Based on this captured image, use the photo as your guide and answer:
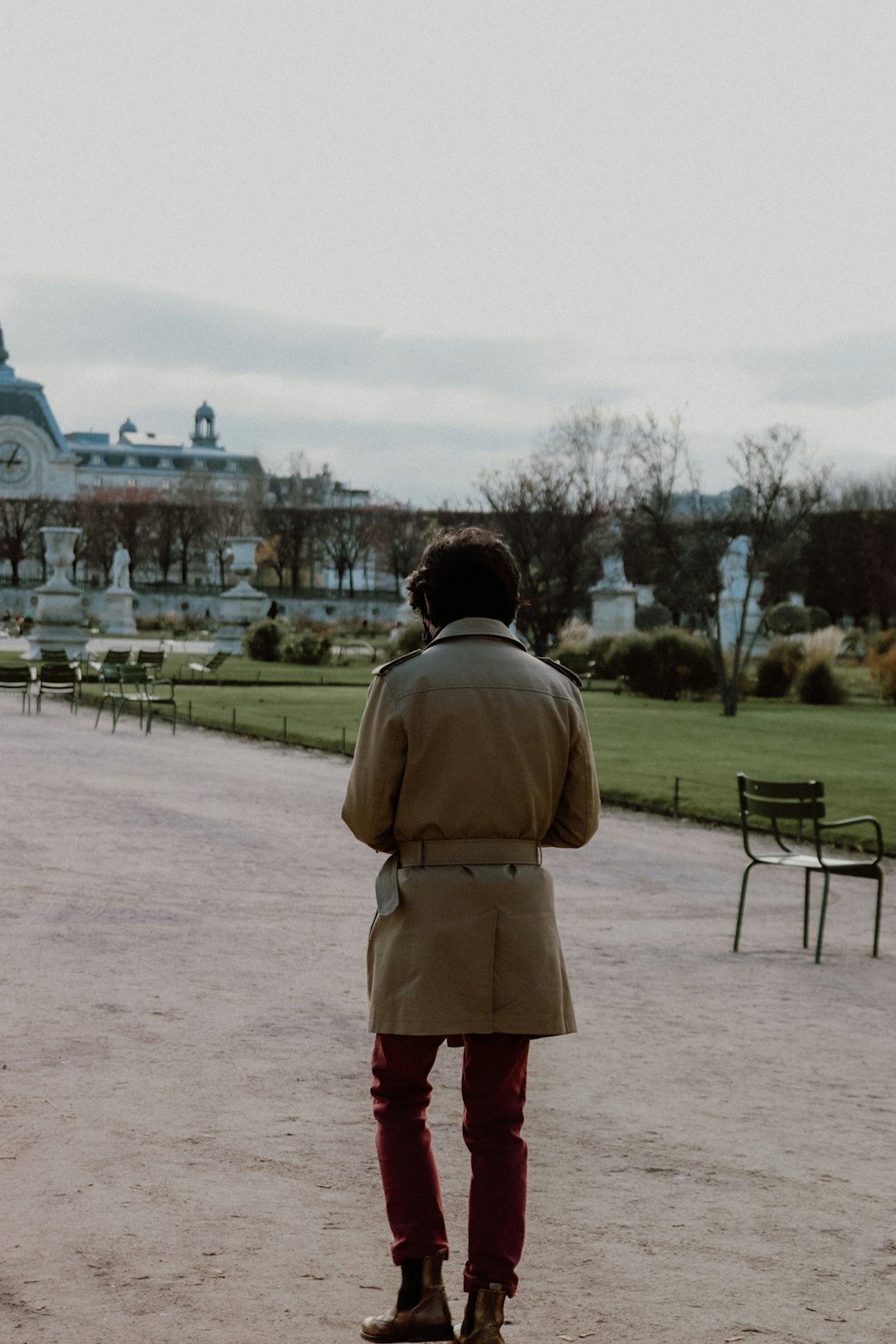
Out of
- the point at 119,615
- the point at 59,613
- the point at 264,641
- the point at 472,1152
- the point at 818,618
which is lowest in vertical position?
the point at 119,615

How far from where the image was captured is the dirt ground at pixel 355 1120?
3436mm

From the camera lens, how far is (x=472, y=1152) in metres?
3.15

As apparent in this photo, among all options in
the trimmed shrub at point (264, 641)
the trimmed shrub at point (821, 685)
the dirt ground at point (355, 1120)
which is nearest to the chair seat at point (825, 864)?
the dirt ground at point (355, 1120)

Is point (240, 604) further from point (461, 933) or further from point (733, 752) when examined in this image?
point (461, 933)

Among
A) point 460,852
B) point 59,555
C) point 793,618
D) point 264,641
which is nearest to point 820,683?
point 264,641

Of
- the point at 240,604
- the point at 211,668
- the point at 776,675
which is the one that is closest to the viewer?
the point at 211,668

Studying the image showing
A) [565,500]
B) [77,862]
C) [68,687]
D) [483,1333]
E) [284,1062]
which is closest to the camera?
[483,1333]

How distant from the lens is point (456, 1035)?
3143 mm

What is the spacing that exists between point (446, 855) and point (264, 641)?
107 feet

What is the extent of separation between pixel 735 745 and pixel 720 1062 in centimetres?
1318

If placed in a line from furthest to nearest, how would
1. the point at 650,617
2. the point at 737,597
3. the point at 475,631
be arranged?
the point at 650,617, the point at 737,597, the point at 475,631

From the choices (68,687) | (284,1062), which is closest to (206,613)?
(68,687)

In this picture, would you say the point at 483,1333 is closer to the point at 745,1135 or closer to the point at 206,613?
the point at 745,1135

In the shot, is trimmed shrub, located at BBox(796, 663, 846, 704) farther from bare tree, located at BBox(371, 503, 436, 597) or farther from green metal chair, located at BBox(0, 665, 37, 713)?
bare tree, located at BBox(371, 503, 436, 597)
